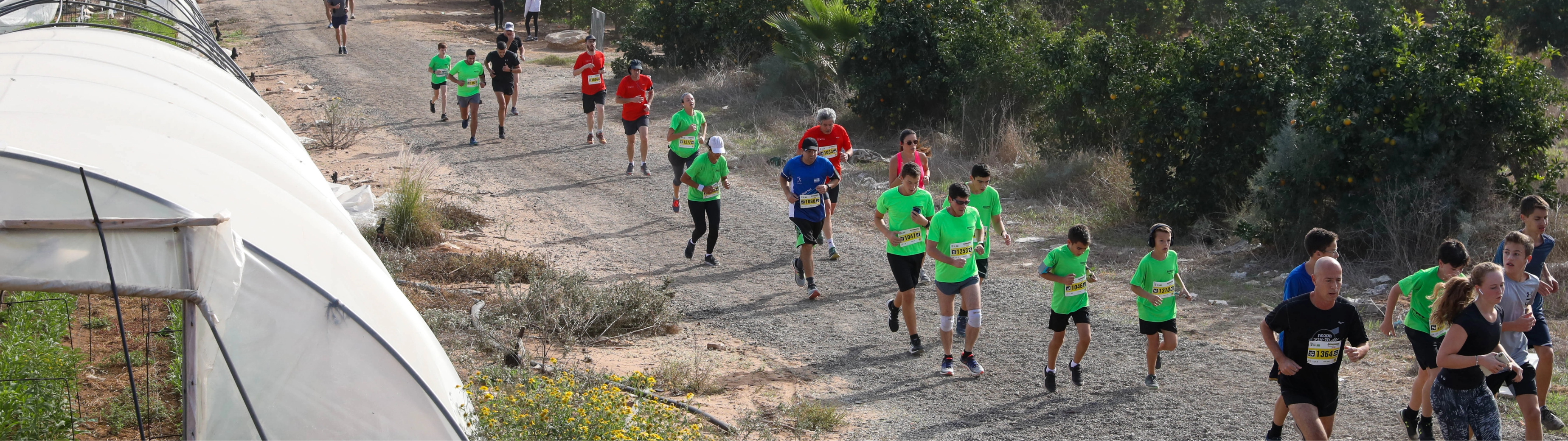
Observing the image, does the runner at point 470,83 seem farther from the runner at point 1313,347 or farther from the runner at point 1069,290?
the runner at point 1313,347

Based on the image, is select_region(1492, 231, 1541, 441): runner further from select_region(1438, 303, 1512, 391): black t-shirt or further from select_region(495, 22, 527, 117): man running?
select_region(495, 22, 527, 117): man running

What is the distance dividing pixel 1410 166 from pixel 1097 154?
4.93 m

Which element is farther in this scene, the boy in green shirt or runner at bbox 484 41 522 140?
runner at bbox 484 41 522 140

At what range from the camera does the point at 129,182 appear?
182 inches

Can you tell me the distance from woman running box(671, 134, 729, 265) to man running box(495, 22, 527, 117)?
7785mm

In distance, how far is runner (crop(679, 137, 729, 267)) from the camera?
10750mm

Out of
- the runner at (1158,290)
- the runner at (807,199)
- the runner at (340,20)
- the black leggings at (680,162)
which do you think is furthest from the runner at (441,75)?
the runner at (1158,290)

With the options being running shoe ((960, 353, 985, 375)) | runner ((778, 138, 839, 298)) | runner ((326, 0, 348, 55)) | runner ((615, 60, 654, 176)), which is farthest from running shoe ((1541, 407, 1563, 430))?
runner ((326, 0, 348, 55))

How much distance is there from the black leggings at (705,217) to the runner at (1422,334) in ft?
20.9

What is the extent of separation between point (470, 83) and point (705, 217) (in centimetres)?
746

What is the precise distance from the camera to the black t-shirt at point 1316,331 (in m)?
5.57

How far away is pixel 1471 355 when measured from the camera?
5.67 m

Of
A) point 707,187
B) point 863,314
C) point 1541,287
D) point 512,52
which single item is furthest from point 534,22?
point 1541,287

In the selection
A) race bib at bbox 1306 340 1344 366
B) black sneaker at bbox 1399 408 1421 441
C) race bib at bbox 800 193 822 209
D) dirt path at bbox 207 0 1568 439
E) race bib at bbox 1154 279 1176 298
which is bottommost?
dirt path at bbox 207 0 1568 439
